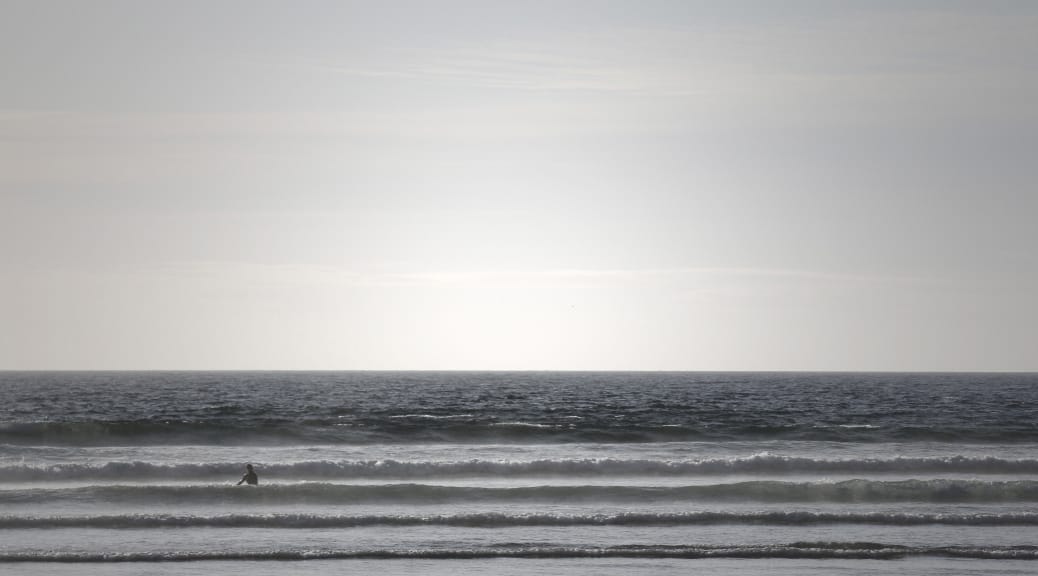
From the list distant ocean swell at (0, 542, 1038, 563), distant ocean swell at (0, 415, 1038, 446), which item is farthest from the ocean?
distant ocean swell at (0, 415, 1038, 446)

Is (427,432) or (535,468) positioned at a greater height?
(427,432)

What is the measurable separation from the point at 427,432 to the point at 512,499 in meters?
16.8

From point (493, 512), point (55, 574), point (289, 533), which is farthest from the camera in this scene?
point (493, 512)

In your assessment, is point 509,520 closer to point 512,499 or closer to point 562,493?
point 512,499

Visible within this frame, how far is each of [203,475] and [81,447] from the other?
10.4 meters

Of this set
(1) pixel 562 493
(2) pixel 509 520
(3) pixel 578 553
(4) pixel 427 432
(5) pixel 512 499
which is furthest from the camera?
(4) pixel 427 432

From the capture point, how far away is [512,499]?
25766 mm

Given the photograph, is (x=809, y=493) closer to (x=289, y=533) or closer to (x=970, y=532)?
(x=970, y=532)

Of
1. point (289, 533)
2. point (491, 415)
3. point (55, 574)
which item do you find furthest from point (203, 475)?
point (491, 415)

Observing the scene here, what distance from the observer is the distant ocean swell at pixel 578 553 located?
18562 mm

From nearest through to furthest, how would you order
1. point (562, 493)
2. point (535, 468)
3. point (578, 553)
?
1. point (578, 553)
2. point (562, 493)
3. point (535, 468)

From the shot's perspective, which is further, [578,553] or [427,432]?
[427,432]

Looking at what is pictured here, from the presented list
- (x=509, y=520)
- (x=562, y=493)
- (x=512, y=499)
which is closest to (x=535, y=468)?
(x=562, y=493)

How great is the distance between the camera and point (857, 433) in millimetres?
42969
